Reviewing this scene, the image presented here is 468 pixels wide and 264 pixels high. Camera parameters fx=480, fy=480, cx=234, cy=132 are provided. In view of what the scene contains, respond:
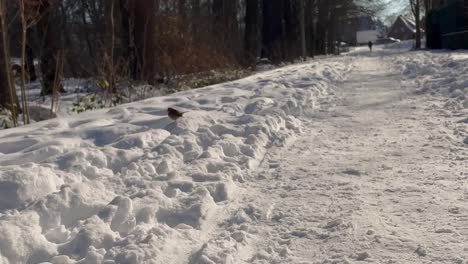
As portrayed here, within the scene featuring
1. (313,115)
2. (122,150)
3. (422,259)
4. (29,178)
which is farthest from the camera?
(313,115)

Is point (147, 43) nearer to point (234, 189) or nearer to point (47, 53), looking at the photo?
point (47, 53)

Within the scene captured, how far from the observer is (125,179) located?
3730mm

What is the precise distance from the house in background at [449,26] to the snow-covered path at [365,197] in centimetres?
1857

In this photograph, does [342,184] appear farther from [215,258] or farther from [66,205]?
[66,205]

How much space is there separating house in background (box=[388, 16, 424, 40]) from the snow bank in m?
95.0

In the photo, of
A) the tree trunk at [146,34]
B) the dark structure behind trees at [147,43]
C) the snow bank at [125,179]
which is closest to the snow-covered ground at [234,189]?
the snow bank at [125,179]

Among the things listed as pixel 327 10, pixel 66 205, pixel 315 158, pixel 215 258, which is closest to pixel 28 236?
pixel 66 205

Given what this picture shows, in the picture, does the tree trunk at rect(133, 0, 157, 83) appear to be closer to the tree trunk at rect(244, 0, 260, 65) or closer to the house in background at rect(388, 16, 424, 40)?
the tree trunk at rect(244, 0, 260, 65)

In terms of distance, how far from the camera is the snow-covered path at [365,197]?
8.69 ft

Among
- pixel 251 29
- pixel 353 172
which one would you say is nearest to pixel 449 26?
pixel 251 29

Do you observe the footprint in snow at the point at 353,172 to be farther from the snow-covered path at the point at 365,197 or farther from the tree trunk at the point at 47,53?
the tree trunk at the point at 47,53

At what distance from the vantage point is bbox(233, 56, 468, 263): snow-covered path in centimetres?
265

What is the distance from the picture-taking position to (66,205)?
3.00m

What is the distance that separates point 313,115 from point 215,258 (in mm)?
4649
